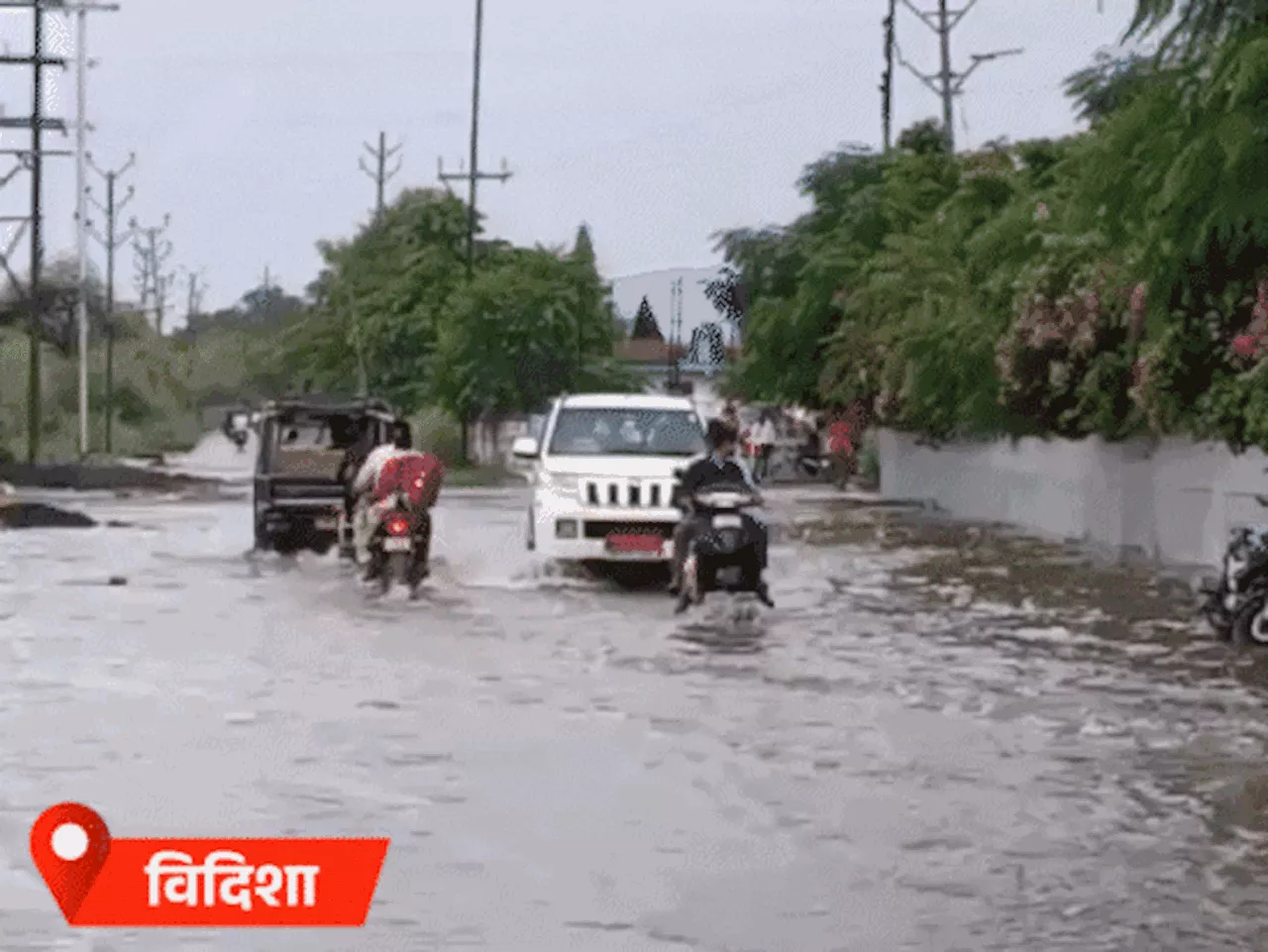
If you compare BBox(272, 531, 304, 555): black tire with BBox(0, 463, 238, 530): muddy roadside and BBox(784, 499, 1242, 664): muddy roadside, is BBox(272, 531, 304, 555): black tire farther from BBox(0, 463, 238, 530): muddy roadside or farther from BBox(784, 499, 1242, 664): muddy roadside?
BBox(0, 463, 238, 530): muddy roadside

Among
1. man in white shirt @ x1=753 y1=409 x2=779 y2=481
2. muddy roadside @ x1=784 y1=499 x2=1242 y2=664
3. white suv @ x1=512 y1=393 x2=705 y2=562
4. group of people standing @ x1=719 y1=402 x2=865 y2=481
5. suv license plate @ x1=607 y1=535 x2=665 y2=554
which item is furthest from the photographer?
man in white shirt @ x1=753 y1=409 x2=779 y2=481

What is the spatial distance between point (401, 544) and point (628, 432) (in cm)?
500

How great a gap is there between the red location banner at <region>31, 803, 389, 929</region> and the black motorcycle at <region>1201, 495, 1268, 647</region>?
1446 centimetres

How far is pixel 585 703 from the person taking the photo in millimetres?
17391

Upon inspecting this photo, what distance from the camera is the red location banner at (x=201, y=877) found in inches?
261

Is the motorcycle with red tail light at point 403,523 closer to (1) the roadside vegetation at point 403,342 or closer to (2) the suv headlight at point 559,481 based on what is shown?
(2) the suv headlight at point 559,481

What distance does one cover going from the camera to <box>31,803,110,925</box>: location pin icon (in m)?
6.46

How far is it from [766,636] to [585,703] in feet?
17.9

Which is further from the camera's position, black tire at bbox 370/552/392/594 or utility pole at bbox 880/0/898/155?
utility pole at bbox 880/0/898/155

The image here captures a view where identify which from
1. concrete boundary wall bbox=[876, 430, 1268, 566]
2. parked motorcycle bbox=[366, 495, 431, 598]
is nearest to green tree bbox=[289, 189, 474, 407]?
concrete boundary wall bbox=[876, 430, 1268, 566]

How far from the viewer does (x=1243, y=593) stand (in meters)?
22.6

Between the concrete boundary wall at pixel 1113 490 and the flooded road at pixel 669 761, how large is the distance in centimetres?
701

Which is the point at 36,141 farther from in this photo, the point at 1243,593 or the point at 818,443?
the point at 1243,593

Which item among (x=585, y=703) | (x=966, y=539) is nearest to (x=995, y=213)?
(x=966, y=539)
